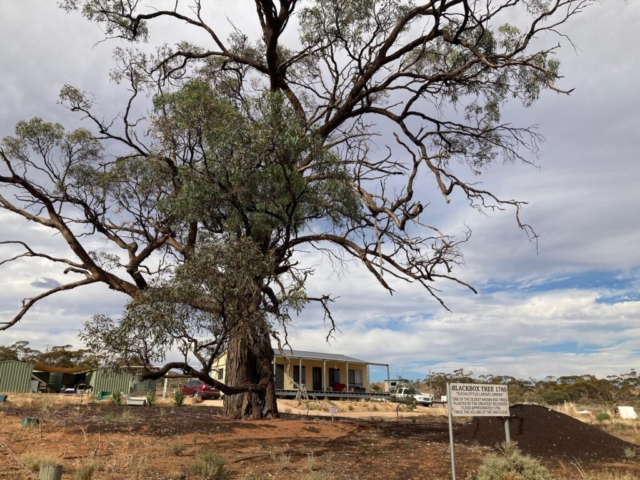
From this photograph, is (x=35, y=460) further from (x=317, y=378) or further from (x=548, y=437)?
(x=317, y=378)

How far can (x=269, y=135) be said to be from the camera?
8.81 m

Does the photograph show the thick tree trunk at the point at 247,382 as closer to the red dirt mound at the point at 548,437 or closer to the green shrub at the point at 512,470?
the red dirt mound at the point at 548,437

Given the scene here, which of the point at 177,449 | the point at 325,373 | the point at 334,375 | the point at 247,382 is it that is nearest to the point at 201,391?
the point at 325,373

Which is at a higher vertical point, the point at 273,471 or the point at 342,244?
the point at 342,244

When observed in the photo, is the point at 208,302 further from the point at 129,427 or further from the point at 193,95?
the point at 129,427

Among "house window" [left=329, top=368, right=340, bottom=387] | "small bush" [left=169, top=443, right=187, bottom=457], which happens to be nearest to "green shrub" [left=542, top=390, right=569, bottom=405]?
"house window" [left=329, top=368, right=340, bottom=387]

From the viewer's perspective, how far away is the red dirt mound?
11.2 metres

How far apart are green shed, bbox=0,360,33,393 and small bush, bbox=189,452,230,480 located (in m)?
28.2

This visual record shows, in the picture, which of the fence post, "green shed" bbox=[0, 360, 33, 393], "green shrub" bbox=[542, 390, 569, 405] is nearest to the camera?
the fence post

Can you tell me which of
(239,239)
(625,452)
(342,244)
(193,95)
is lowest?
(625,452)

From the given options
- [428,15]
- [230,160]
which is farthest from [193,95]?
[428,15]

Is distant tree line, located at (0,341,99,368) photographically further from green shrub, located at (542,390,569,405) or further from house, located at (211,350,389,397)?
green shrub, located at (542,390,569,405)

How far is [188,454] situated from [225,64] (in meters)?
11.2

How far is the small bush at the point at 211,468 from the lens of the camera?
23.0ft
